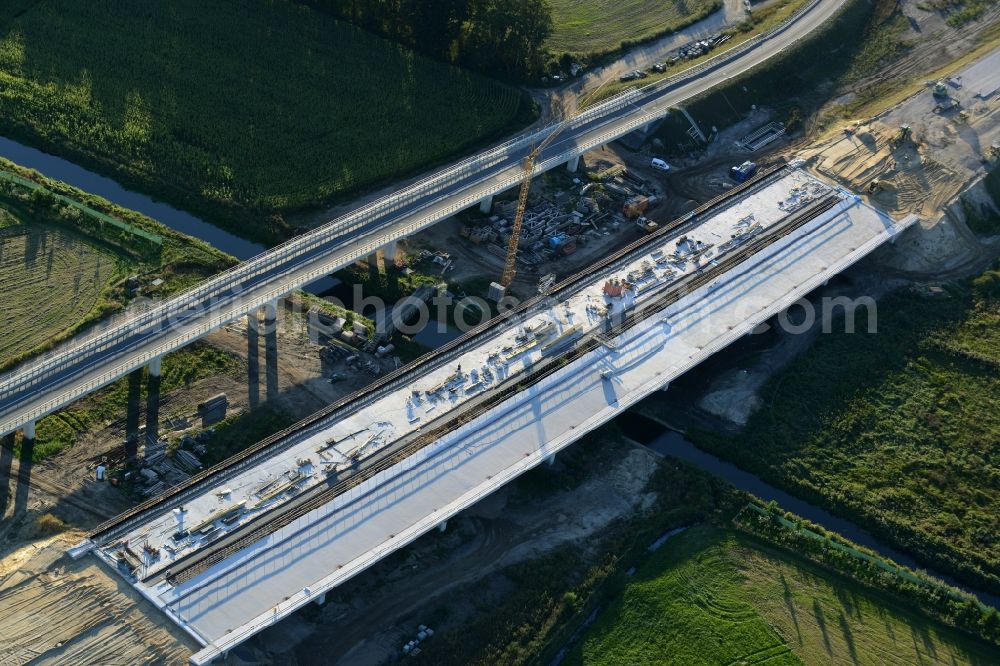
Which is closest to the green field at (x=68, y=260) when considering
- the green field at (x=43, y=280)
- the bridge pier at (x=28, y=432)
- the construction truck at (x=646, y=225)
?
the green field at (x=43, y=280)

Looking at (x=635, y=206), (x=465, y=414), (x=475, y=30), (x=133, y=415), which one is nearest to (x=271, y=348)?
(x=133, y=415)

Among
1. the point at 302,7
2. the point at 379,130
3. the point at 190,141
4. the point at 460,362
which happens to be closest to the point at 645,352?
the point at 460,362

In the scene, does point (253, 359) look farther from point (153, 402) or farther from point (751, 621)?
point (751, 621)

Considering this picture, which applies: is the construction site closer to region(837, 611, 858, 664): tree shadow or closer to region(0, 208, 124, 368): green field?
region(0, 208, 124, 368): green field

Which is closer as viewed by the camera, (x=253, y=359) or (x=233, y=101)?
(x=253, y=359)

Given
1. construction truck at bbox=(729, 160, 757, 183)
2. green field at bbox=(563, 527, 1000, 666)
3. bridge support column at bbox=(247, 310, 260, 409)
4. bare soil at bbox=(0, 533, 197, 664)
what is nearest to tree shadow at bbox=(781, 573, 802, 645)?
green field at bbox=(563, 527, 1000, 666)

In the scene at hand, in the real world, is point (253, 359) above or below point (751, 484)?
above
